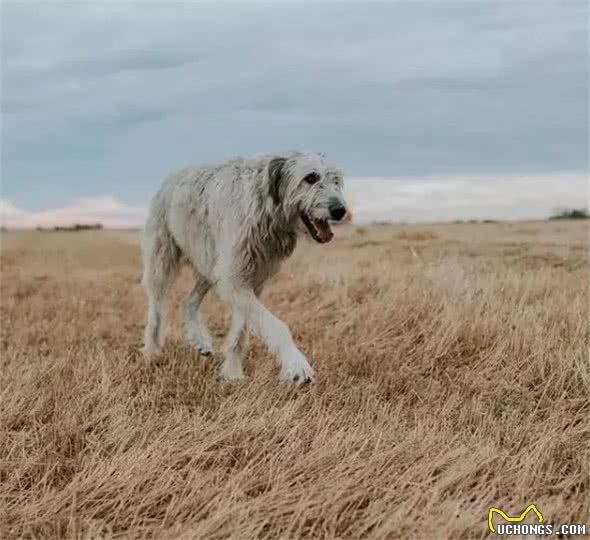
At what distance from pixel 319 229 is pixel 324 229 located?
0.04 m

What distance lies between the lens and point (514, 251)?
609 inches

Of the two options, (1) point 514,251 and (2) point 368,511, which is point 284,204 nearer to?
(2) point 368,511

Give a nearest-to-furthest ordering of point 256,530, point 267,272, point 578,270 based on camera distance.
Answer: point 256,530, point 267,272, point 578,270

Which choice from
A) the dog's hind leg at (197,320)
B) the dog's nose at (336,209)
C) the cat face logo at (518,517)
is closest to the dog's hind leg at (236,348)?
the dog's hind leg at (197,320)

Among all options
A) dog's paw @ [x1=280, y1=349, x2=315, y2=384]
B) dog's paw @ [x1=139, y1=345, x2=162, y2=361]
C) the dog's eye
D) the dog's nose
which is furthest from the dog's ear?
dog's paw @ [x1=139, y1=345, x2=162, y2=361]

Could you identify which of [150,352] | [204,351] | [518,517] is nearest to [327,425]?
[518,517]

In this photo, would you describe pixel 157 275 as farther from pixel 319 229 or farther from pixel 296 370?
pixel 296 370

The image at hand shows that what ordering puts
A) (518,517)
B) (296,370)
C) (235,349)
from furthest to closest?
(235,349)
(296,370)
(518,517)

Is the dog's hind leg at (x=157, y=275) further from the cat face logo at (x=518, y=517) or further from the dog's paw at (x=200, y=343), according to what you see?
the cat face logo at (x=518, y=517)

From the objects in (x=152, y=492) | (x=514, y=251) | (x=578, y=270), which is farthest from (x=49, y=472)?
(x=514, y=251)

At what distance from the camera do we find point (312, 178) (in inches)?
228

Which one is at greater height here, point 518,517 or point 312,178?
point 312,178

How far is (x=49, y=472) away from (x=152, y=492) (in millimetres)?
696

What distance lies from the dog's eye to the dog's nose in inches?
9.3
